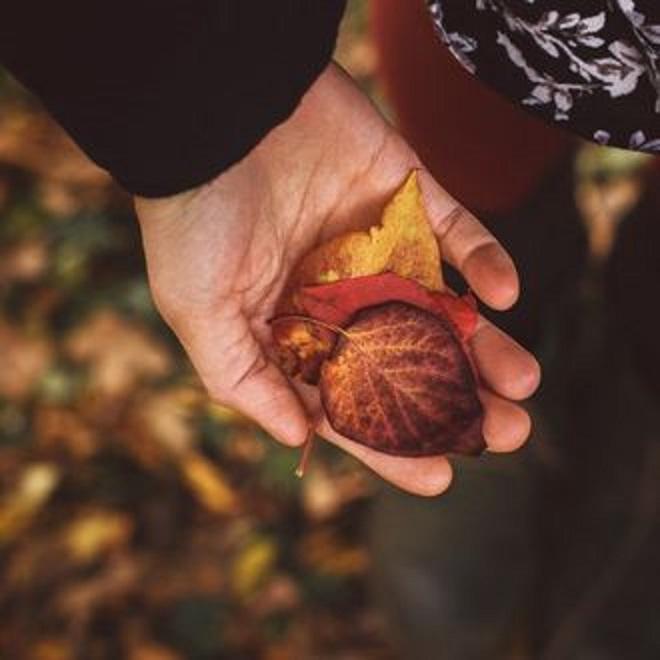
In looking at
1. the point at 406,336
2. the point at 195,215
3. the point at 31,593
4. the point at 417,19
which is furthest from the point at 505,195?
the point at 31,593

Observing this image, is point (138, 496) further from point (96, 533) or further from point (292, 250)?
→ point (292, 250)

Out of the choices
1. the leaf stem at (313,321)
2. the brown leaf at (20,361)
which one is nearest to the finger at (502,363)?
the leaf stem at (313,321)

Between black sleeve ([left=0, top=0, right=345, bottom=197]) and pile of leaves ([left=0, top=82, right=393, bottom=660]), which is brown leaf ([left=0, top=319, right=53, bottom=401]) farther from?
black sleeve ([left=0, top=0, right=345, bottom=197])

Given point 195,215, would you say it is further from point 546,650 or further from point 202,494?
point 546,650

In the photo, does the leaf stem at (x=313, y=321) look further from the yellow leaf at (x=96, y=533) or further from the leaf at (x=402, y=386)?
the yellow leaf at (x=96, y=533)

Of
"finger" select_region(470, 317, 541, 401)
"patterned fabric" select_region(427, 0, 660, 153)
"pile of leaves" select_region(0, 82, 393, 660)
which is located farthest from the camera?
"pile of leaves" select_region(0, 82, 393, 660)

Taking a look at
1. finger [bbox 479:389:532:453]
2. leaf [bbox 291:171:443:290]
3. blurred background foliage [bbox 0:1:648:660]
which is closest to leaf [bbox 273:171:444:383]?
leaf [bbox 291:171:443:290]

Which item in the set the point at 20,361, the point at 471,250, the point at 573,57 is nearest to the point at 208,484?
the point at 20,361
